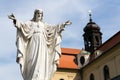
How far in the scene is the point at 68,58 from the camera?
180 feet

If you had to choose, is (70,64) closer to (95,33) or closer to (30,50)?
(95,33)

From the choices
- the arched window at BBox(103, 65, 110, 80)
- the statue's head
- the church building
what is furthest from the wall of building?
the statue's head

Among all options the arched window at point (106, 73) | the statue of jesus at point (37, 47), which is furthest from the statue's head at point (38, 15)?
the arched window at point (106, 73)

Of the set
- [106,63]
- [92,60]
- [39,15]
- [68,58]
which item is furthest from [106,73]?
[39,15]

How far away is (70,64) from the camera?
52.6 metres

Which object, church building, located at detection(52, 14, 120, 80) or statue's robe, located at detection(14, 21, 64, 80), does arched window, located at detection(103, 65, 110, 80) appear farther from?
statue's robe, located at detection(14, 21, 64, 80)

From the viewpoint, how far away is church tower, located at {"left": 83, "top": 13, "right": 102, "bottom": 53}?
184 ft

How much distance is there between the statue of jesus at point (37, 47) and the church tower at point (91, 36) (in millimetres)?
47273

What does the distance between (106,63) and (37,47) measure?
35.5 meters

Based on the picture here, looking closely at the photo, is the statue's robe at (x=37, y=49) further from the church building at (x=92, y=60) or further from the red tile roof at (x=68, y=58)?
the red tile roof at (x=68, y=58)

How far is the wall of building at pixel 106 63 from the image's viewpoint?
40.0 metres

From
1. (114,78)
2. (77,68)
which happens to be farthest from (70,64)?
(114,78)

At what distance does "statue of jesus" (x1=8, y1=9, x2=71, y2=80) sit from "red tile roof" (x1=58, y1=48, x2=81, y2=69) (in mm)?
42332

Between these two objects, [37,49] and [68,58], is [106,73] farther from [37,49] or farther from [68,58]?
[37,49]
